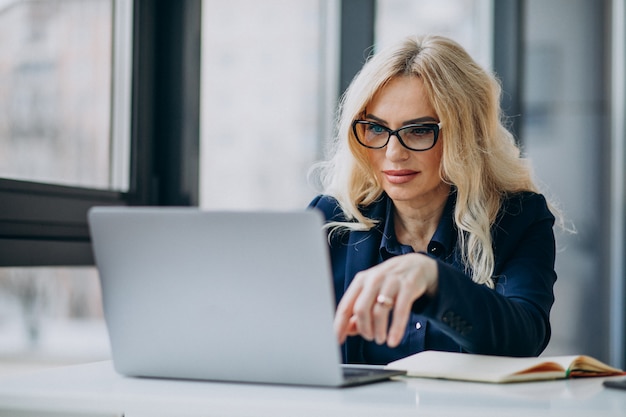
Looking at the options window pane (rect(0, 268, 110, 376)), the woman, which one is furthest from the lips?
window pane (rect(0, 268, 110, 376))

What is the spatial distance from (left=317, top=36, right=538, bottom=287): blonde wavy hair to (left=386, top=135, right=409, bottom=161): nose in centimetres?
9

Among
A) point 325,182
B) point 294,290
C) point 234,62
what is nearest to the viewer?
point 294,290

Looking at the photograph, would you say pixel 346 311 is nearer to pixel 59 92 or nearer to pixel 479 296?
pixel 479 296

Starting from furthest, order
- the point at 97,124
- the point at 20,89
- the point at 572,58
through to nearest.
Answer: the point at 572,58 → the point at 97,124 → the point at 20,89

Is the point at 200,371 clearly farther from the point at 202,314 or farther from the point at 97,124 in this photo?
the point at 97,124

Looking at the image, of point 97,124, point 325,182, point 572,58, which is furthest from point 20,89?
point 572,58

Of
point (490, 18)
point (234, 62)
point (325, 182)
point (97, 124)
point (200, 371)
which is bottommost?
point (200, 371)

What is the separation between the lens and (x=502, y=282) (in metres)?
1.72

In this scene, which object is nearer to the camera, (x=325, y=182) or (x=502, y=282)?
(x=502, y=282)

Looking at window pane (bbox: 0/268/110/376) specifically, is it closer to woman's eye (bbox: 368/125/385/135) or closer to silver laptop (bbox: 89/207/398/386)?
woman's eye (bbox: 368/125/385/135)

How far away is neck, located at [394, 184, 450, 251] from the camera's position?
1.88m

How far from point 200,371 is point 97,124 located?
5.69ft

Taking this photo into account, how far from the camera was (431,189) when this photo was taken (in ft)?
6.13

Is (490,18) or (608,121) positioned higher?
(490,18)
